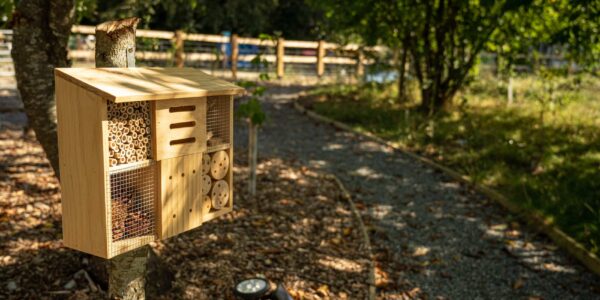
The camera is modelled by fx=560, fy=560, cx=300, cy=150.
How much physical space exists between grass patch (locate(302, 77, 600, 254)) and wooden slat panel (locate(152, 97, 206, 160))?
4.00 metres

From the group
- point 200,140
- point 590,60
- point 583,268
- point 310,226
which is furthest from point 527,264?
point 590,60

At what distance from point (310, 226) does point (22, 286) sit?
2.60m

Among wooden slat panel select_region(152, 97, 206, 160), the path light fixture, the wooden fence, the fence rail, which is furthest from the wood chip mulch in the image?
the wooden fence

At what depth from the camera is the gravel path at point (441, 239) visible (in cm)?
462

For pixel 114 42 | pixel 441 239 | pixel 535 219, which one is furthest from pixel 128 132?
pixel 535 219

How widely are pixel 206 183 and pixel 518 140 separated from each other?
6.36 metres

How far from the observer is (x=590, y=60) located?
9000 millimetres

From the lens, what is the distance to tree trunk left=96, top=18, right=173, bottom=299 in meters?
2.60

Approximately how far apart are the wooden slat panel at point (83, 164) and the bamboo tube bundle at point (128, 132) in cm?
8

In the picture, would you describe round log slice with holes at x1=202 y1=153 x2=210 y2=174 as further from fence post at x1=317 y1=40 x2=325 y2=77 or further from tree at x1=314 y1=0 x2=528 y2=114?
fence post at x1=317 y1=40 x2=325 y2=77

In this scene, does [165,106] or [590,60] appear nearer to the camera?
[165,106]

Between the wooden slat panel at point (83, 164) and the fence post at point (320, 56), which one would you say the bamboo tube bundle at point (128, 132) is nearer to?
the wooden slat panel at point (83, 164)

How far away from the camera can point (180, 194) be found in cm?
259

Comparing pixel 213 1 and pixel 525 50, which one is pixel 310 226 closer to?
pixel 525 50
